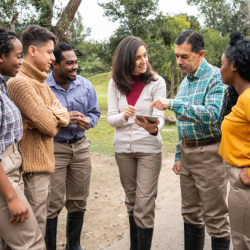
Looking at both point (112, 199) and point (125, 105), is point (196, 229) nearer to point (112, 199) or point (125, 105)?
point (125, 105)

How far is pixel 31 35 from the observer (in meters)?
2.95

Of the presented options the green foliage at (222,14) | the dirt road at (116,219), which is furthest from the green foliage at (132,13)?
the green foliage at (222,14)

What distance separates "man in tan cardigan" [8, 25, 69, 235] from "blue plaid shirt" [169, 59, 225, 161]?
1.01 m

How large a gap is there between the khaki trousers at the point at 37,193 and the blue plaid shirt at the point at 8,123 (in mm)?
524

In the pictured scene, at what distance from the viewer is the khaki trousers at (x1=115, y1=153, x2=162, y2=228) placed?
3271mm

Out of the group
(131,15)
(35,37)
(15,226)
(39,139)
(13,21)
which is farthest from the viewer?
(131,15)

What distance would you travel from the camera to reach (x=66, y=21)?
31.0ft

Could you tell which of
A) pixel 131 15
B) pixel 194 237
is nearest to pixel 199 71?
pixel 194 237

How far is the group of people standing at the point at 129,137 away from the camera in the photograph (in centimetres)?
223

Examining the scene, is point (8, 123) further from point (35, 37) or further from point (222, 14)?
point (222, 14)

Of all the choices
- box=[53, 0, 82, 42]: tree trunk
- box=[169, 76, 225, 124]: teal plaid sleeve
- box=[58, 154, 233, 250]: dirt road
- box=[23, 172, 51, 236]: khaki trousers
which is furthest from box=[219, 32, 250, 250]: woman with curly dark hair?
box=[53, 0, 82, 42]: tree trunk

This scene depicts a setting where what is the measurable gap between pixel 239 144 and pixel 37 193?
1560 mm

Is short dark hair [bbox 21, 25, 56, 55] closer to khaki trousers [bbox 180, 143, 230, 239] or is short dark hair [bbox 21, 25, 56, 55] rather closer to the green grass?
khaki trousers [bbox 180, 143, 230, 239]

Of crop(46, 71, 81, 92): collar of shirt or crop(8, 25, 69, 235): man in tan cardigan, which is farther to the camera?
crop(46, 71, 81, 92): collar of shirt
